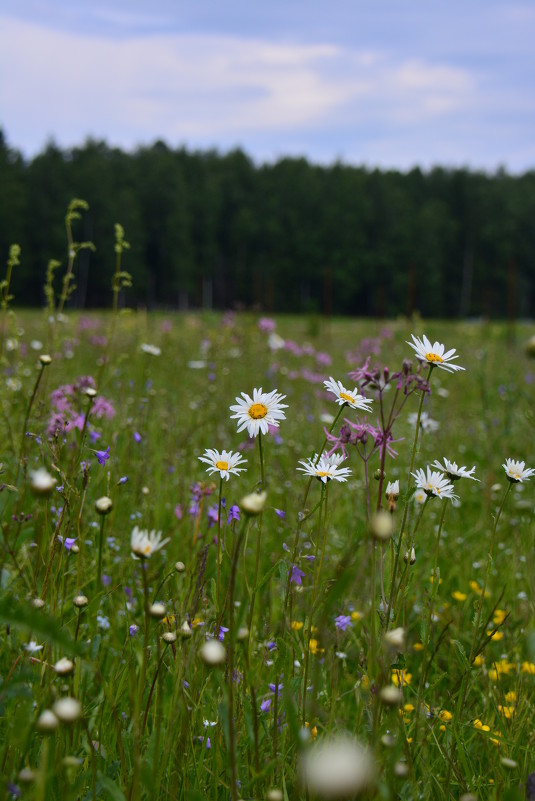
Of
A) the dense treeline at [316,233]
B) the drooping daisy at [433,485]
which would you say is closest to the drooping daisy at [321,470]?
the drooping daisy at [433,485]

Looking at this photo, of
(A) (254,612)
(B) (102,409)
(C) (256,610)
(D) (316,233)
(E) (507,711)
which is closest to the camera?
(E) (507,711)

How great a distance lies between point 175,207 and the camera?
39406 millimetres

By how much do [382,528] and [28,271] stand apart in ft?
127

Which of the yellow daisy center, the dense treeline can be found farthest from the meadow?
the dense treeline

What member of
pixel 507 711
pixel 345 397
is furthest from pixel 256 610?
pixel 345 397

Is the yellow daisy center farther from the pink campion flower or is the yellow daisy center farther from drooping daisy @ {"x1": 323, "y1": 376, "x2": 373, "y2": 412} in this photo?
the pink campion flower

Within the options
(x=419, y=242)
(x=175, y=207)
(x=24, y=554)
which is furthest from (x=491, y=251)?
(x=24, y=554)

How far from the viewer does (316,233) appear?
141 ft

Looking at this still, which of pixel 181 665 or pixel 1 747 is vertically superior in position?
pixel 181 665

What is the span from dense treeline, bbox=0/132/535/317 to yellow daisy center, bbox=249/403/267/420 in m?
38.3

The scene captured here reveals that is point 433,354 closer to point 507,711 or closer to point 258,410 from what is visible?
point 258,410

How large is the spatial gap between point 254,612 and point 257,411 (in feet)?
1.88

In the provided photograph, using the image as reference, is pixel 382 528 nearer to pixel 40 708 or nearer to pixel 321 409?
pixel 40 708

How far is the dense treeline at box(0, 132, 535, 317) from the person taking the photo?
39969 mm
